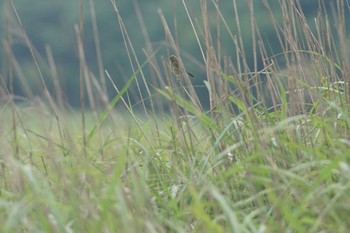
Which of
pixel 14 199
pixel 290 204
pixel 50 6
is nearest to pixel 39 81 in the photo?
pixel 14 199

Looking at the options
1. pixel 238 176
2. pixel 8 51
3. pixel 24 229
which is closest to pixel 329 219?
pixel 238 176

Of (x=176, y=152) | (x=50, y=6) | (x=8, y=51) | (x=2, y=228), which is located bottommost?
(x=50, y=6)

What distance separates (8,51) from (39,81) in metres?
0.14

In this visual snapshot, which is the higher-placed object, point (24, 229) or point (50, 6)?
point (24, 229)

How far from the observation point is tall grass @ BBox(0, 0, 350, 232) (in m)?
2.67

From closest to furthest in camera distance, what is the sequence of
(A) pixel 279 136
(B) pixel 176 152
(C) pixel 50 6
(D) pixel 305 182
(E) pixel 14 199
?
(D) pixel 305 182, (E) pixel 14 199, (A) pixel 279 136, (B) pixel 176 152, (C) pixel 50 6

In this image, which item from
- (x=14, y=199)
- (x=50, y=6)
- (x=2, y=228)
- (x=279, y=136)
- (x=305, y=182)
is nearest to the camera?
(x=2, y=228)

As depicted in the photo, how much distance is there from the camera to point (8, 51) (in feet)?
10.2

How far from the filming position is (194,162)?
3.18 m

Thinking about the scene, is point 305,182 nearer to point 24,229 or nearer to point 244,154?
point 244,154

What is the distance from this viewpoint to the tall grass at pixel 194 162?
267 centimetres

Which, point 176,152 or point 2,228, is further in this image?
point 176,152

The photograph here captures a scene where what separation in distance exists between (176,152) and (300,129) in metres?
0.44

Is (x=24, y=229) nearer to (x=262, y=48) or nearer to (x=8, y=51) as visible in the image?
(x=8, y=51)
